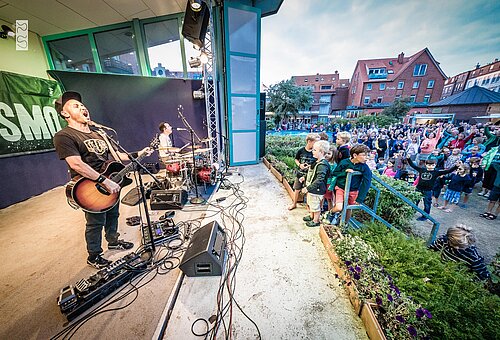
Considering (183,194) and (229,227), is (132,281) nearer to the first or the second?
(229,227)

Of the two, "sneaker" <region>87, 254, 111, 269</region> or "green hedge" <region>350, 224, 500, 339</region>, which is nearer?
"green hedge" <region>350, 224, 500, 339</region>

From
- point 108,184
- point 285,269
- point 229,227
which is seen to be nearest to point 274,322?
point 285,269

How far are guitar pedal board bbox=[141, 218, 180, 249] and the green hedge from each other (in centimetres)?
288

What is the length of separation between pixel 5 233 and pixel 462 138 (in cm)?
1372

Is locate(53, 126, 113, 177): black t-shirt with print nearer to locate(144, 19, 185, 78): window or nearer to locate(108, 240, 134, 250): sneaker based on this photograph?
locate(108, 240, 134, 250): sneaker

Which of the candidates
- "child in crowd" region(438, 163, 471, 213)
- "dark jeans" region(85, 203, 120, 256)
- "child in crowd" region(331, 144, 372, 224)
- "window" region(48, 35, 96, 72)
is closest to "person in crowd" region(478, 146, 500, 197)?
"child in crowd" region(438, 163, 471, 213)

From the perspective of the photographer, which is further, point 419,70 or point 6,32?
point 419,70

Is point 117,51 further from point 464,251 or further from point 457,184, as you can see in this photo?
point 457,184

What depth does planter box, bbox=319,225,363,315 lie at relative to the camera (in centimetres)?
179

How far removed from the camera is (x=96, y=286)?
6.39 feet

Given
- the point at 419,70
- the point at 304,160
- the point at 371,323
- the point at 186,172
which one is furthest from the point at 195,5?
the point at 419,70

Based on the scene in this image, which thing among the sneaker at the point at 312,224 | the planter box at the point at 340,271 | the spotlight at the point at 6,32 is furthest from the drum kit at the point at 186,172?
the spotlight at the point at 6,32

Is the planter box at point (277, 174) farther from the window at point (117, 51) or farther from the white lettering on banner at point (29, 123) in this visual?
the white lettering on banner at point (29, 123)

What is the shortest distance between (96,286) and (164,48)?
7.88 metres
